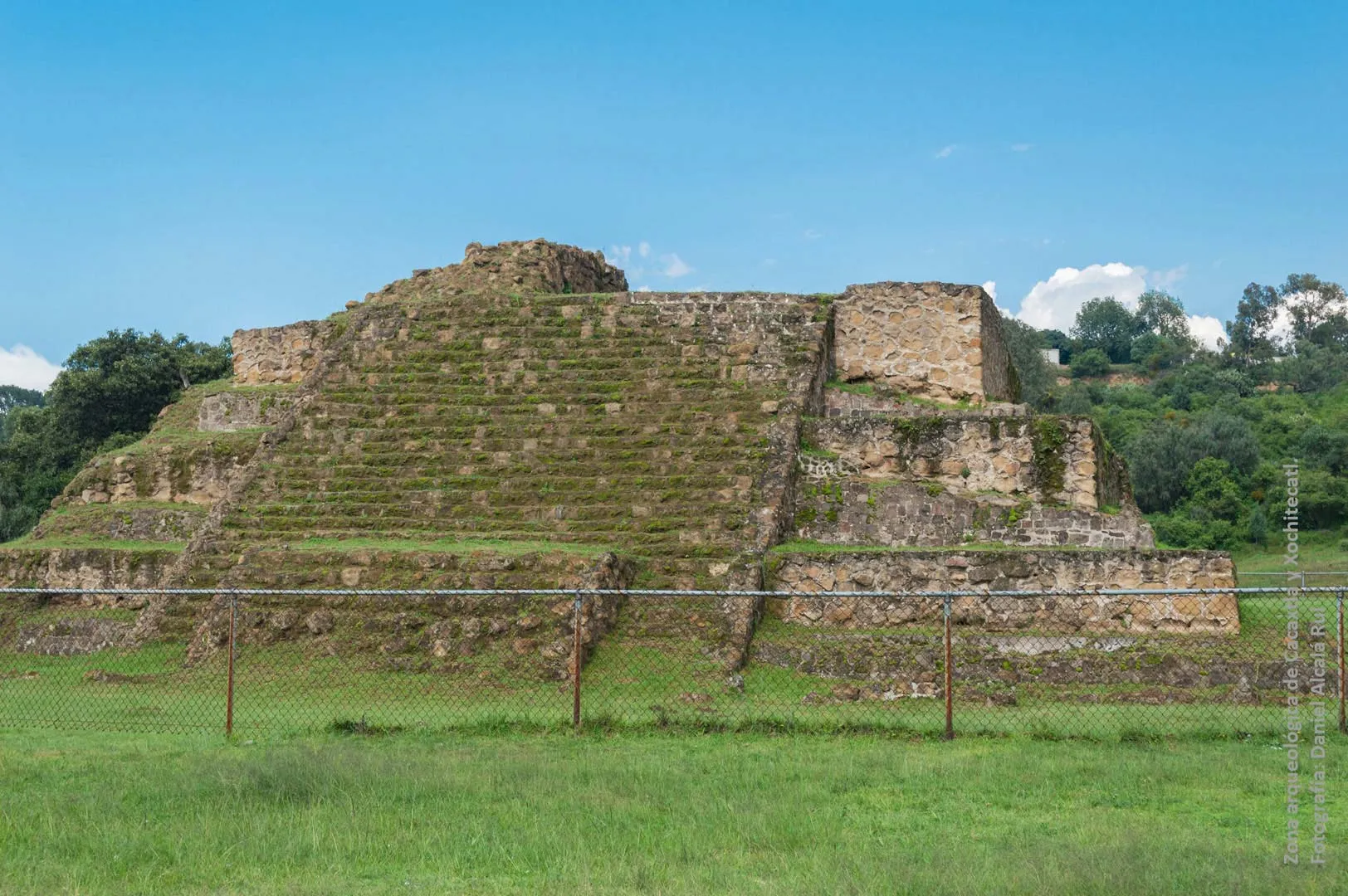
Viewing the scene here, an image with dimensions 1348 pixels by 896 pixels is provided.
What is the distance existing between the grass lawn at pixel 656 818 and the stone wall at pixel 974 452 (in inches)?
293

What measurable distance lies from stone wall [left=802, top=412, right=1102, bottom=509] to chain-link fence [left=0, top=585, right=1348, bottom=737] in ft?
8.73

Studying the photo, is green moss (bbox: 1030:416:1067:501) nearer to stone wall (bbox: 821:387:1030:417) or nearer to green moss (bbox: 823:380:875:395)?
stone wall (bbox: 821:387:1030:417)

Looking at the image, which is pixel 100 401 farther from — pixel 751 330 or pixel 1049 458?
pixel 1049 458

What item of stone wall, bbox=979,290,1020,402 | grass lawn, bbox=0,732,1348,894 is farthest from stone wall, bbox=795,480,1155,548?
grass lawn, bbox=0,732,1348,894

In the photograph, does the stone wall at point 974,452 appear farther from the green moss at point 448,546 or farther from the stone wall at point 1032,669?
the green moss at point 448,546

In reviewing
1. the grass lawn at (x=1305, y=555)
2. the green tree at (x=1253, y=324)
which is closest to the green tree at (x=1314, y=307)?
the green tree at (x=1253, y=324)

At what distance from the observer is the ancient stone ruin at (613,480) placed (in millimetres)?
14617

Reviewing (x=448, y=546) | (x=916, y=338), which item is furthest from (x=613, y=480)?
(x=916, y=338)

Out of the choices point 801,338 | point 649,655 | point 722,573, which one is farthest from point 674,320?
point 649,655

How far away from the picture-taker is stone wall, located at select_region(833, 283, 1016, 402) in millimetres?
20219

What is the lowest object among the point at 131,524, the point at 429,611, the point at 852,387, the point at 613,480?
the point at 429,611

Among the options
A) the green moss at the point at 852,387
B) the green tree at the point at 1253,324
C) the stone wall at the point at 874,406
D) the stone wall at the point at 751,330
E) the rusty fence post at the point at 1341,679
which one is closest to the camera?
the rusty fence post at the point at 1341,679

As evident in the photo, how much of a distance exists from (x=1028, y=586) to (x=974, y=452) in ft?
10.1

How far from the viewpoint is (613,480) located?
1700 centimetres
